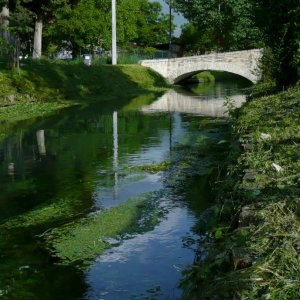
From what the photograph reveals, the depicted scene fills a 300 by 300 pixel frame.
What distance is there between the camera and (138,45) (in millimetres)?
81875

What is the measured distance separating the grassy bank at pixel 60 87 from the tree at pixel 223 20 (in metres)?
26.3

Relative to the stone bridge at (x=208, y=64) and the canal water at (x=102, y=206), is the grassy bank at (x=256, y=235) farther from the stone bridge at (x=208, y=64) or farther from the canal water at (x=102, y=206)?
the stone bridge at (x=208, y=64)

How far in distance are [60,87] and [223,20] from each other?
143ft

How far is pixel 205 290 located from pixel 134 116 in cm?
2125

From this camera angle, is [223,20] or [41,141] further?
[223,20]

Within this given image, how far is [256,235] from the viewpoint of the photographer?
5.68 m

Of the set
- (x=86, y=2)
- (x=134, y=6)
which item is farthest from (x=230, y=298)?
(x=134, y=6)

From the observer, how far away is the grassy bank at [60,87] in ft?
95.9

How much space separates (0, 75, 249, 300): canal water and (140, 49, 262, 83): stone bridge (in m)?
33.3

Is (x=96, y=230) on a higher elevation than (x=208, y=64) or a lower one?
lower

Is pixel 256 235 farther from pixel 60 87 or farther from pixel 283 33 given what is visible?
pixel 60 87

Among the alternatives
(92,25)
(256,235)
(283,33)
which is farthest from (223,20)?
(256,235)

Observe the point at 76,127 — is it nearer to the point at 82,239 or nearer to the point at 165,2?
the point at 82,239

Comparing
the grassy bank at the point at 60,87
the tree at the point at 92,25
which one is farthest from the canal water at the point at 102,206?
the tree at the point at 92,25
